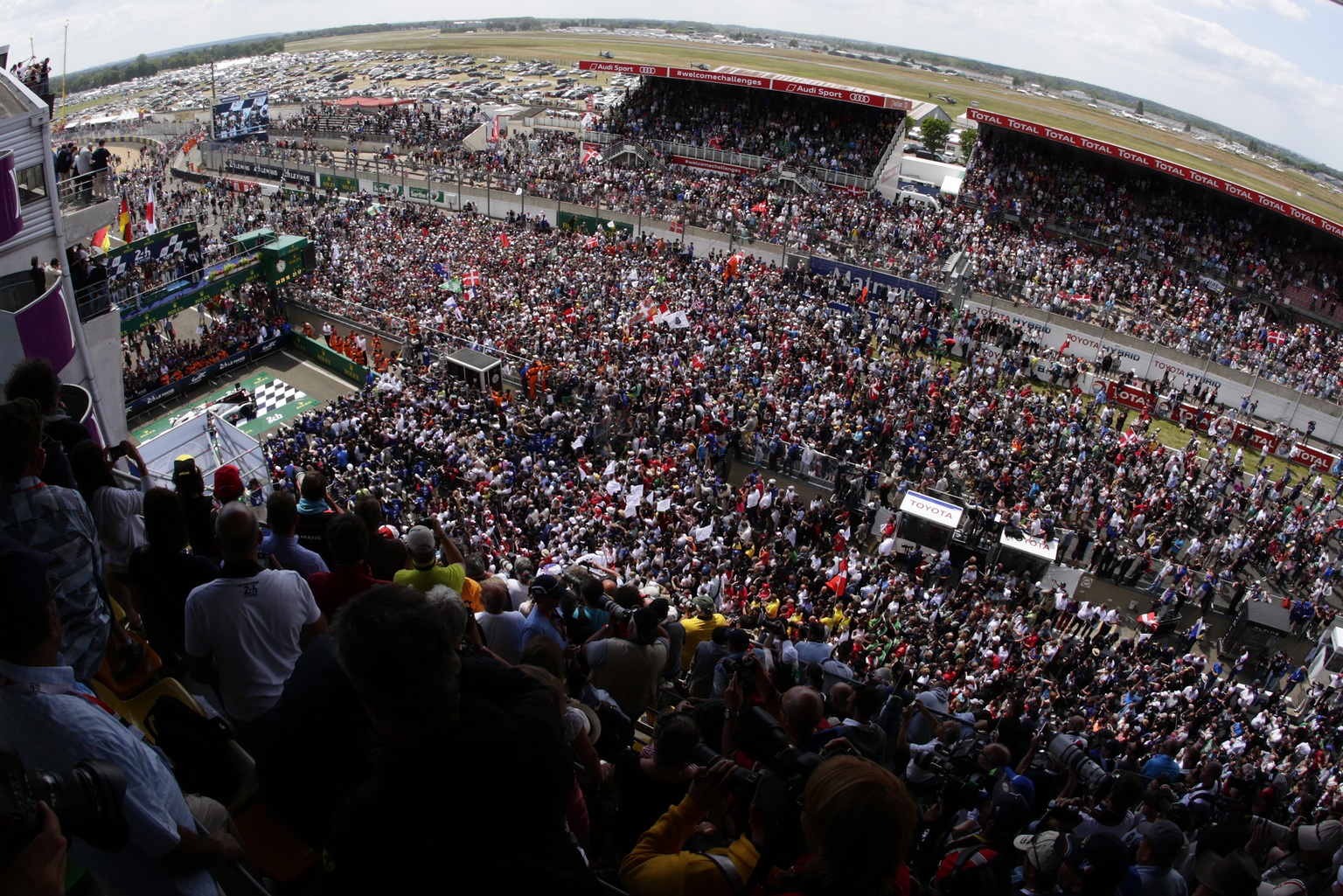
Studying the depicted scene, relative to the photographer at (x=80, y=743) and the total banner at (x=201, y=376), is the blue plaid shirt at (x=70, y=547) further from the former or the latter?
the total banner at (x=201, y=376)

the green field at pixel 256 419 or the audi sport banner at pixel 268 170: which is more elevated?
the audi sport banner at pixel 268 170

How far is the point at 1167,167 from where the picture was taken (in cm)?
3369

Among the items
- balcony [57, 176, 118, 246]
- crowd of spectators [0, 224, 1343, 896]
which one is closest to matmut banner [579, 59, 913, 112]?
crowd of spectators [0, 224, 1343, 896]

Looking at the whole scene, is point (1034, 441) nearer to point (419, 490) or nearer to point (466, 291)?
point (419, 490)

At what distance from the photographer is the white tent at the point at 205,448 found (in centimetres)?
1794

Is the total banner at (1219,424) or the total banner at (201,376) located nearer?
the total banner at (1219,424)

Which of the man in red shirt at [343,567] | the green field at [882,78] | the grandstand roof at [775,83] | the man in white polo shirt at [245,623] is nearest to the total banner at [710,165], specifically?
Result: the grandstand roof at [775,83]

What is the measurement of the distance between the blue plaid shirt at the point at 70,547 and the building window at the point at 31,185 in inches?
531

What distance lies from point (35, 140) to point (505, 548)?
10.9 meters

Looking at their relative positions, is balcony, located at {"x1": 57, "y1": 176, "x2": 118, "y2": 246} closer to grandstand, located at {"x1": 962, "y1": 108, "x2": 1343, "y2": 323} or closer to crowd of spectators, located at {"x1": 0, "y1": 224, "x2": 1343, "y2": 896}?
crowd of spectators, located at {"x1": 0, "y1": 224, "x2": 1343, "y2": 896}

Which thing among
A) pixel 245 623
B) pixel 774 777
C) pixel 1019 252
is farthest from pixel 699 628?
pixel 1019 252

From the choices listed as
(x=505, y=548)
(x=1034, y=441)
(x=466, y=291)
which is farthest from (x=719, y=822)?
(x=466, y=291)

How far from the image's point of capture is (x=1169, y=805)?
20.7 ft

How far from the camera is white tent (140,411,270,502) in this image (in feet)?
58.9
